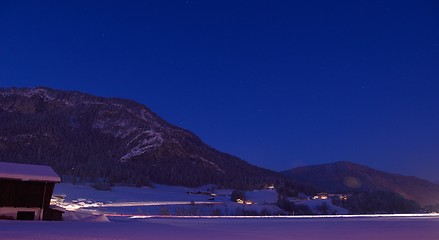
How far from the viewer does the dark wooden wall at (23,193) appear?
2434 cm

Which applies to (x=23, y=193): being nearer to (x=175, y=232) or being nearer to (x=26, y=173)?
(x=26, y=173)

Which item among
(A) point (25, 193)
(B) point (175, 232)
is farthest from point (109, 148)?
(B) point (175, 232)

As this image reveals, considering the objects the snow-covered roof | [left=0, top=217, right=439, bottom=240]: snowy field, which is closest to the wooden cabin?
the snow-covered roof

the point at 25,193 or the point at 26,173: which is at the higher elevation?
the point at 26,173

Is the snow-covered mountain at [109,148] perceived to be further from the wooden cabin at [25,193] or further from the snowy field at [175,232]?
the snowy field at [175,232]

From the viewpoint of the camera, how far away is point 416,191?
164250mm

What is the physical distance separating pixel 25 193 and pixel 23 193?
4.1 inches

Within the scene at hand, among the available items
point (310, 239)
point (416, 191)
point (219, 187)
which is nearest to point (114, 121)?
point (219, 187)

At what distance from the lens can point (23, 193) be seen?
24.9 meters

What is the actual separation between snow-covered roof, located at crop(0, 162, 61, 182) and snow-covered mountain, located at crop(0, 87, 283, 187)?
A: 2642 inches

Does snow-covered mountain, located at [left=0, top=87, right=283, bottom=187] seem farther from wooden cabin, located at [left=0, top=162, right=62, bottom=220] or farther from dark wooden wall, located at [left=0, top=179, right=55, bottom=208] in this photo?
dark wooden wall, located at [left=0, top=179, right=55, bottom=208]

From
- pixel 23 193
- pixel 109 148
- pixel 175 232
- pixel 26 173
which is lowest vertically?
pixel 175 232

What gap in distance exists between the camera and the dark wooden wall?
79.9ft

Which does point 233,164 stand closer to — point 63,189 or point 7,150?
point 7,150
